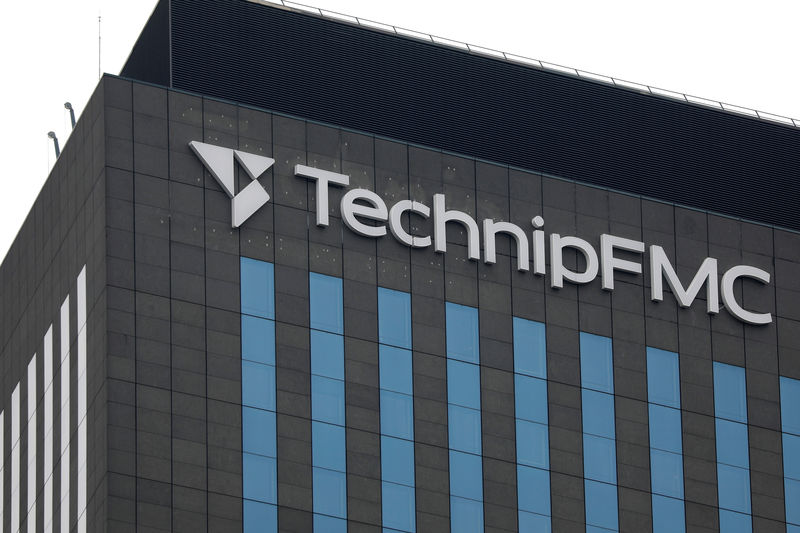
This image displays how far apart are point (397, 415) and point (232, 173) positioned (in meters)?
11.5

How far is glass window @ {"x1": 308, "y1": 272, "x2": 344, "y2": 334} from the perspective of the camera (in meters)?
97.1

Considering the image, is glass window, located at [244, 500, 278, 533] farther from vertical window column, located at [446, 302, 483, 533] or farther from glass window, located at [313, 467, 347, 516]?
vertical window column, located at [446, 302, 483, 533]

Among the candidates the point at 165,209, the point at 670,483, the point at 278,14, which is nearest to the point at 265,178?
the point at 165,209

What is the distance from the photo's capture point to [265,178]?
9775 centimetres

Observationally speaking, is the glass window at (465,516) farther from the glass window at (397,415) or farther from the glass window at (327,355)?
the glass window at (327,355)

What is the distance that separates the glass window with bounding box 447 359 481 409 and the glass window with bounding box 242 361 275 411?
25.8 ft

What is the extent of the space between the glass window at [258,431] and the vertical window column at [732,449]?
820 inches

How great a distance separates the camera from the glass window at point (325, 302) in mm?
97062

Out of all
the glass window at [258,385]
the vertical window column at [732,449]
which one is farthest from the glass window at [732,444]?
the glass window at [258,385]

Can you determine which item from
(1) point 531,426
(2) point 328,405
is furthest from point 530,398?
(2) point 328,405

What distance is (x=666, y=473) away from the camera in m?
103

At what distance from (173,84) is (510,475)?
839 inches

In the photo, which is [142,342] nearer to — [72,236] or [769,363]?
[72,236]

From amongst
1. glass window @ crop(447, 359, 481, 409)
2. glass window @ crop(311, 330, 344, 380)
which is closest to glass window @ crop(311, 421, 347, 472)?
glass window @ crop(311, 330, 344, 380)
